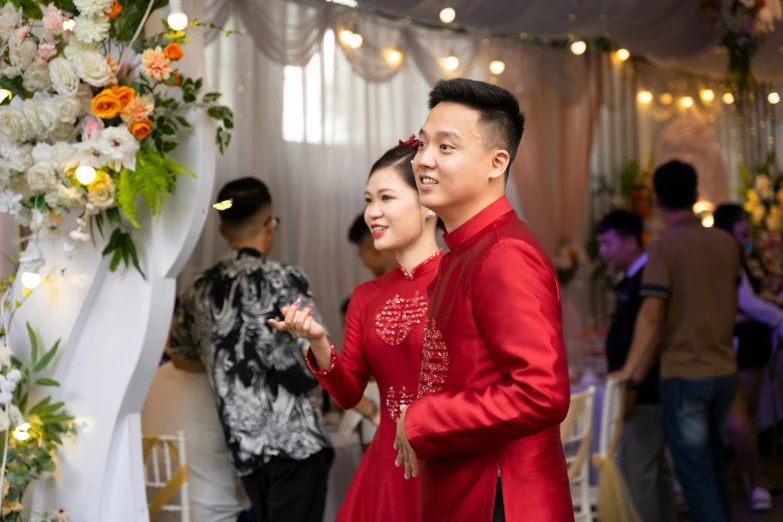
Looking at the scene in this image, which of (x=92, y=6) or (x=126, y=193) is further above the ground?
(x=92, y=6)

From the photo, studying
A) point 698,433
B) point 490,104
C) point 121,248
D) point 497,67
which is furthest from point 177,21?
point 497,67

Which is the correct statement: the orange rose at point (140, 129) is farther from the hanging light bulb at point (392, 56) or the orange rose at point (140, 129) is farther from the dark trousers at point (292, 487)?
the hanging light bulb at point (392, 56)

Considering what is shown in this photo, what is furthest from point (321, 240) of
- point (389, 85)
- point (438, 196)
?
point (438, 196)

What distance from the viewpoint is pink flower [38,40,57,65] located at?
2.37 meters

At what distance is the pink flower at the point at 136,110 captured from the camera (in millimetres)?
2342

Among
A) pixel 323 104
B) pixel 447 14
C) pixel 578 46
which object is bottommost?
pixel 323 104

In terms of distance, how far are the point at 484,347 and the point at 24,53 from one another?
5.20ft

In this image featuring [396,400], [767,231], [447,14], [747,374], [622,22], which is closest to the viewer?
[396,400]

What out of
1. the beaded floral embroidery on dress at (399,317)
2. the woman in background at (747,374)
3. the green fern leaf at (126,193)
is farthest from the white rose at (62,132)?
the woman in background at (747,374)

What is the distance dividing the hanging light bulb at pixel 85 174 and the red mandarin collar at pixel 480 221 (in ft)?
3.68

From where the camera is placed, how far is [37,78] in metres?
2.41

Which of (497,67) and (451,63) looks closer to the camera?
(451,63)

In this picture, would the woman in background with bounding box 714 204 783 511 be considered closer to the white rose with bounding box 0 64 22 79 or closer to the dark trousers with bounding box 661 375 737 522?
the dark trousers with bounding box 661 375 737 522

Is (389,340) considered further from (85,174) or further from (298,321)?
(85,174)
